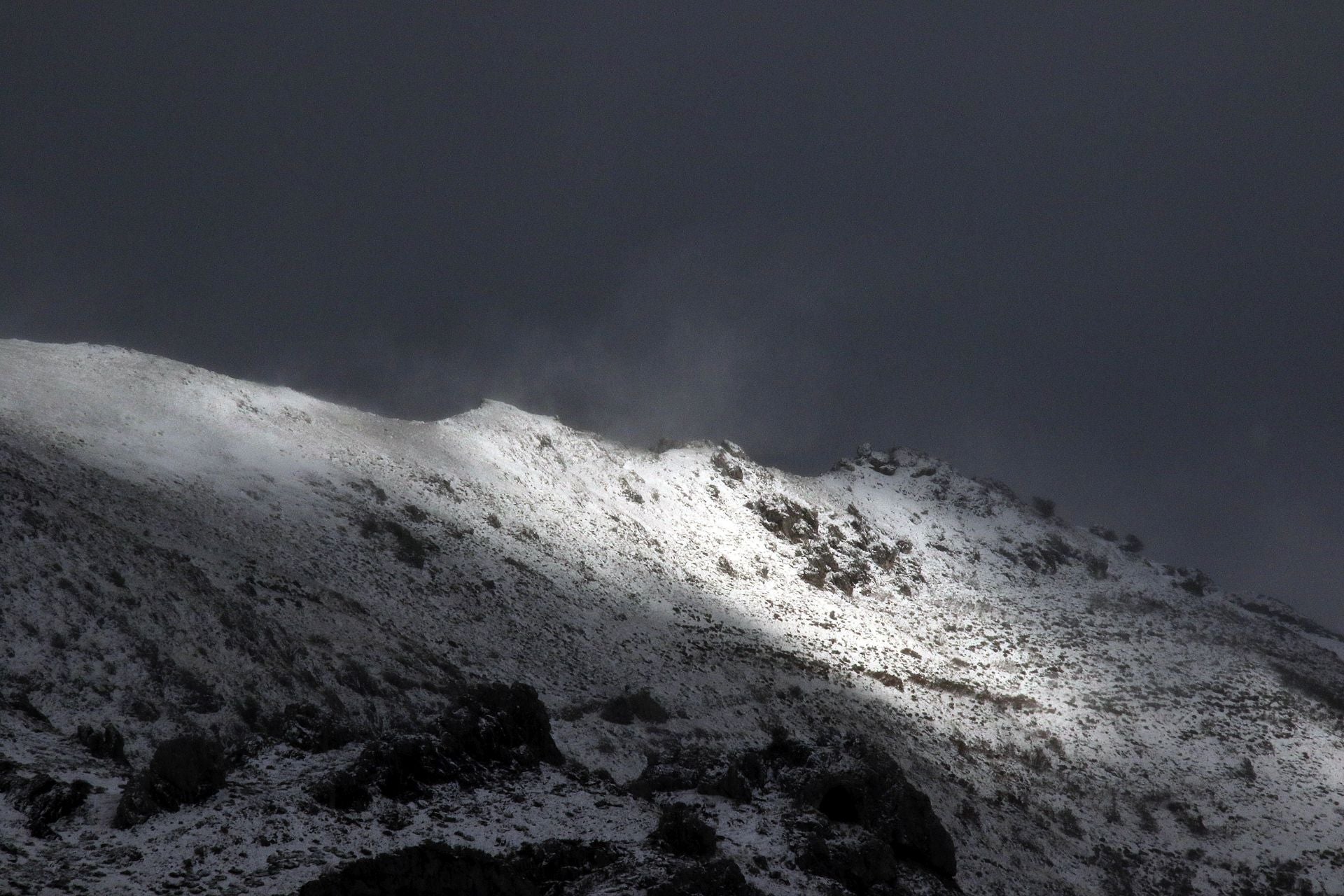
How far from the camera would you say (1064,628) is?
54.5 m

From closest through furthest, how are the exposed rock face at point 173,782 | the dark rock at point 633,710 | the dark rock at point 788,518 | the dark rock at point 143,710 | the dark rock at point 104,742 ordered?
the exposed rock face at point 173,782 → the dark rock at point 104,742 → the dark rock at point 143,710 → the dark rock at point 633,710 → the dark rock at point 788,518

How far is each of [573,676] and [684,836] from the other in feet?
56.8

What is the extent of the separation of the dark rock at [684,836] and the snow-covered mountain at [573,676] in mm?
46

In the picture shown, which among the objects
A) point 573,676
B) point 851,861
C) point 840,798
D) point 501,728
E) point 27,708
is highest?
point 573,676

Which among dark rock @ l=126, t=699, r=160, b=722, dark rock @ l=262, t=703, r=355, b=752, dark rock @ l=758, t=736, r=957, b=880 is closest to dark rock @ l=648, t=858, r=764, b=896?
dark rock @ l=758, t=736, r=957, b=880

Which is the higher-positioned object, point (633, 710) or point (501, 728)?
point (633, 710)

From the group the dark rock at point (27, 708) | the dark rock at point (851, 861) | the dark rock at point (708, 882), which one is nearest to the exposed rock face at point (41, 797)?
the dark rock at point (27, 708)

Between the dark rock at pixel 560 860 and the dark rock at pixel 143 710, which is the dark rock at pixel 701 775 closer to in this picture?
the dark rock at pixel 560 860

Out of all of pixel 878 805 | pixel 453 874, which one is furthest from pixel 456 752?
pixel 878 805

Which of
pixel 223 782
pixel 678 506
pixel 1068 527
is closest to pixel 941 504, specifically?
pixel 1068 527

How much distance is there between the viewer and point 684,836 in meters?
13.7

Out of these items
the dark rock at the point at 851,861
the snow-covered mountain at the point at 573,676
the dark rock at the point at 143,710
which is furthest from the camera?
the dark rock at the point at 143,710

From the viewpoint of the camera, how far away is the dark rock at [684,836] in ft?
44.6

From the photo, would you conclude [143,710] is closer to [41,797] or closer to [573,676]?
[41,797]
